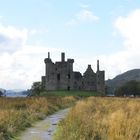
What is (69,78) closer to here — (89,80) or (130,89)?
(89,80)

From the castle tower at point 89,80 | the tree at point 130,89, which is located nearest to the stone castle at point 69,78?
the castle tower at point 89,80

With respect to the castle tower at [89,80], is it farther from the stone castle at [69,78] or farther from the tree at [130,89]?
the tree at [130,89]

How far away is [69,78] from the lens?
440 feet

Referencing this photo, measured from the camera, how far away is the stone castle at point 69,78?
437ft

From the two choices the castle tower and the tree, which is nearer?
the castle tower

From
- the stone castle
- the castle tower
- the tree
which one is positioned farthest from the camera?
the tree

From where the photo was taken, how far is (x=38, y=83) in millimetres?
175875

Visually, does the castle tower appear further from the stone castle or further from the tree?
the tree

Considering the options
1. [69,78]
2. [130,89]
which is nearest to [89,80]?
[69,78]

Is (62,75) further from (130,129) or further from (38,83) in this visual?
(130,129)

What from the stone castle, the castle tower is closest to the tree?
the stone castle

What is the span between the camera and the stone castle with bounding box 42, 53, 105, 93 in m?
133

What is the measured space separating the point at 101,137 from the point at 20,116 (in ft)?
30.5

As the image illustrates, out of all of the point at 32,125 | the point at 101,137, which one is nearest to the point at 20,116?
the point at 32,125
